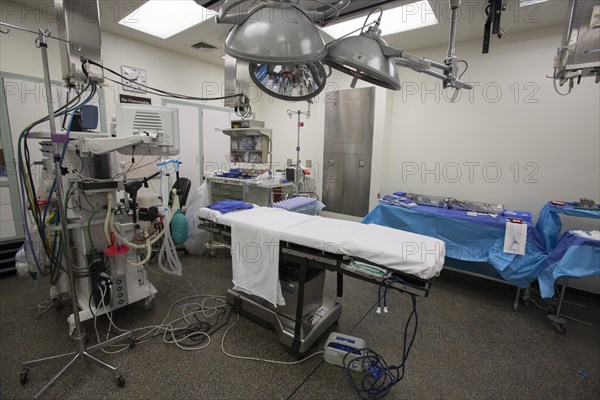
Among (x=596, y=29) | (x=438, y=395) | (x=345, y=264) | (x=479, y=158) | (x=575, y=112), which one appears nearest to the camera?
(x=596, y=29)

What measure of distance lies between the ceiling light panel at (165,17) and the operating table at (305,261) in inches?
94.1

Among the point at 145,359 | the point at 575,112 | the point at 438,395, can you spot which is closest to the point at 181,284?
the point at 145,359

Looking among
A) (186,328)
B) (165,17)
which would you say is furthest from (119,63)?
(186,328)

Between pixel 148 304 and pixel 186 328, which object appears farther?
pixel 148 304

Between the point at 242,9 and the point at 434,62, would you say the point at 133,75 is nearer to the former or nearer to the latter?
the point at 242,9

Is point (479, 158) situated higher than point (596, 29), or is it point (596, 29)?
point (596, 29)

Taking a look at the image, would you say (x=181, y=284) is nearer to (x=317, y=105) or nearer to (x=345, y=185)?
(x=345, y=185)

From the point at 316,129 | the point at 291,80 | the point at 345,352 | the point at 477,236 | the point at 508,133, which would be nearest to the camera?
the point at 291,80

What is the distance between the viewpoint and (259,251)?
195 centimetres

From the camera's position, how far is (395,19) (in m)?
3.23

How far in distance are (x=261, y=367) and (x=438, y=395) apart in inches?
42.6

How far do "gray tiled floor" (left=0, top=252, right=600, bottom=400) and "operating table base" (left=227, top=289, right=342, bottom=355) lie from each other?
0.29 feet

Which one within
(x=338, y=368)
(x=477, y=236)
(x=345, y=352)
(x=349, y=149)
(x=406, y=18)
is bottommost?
(x=338, y=368)

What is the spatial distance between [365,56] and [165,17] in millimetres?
3569
